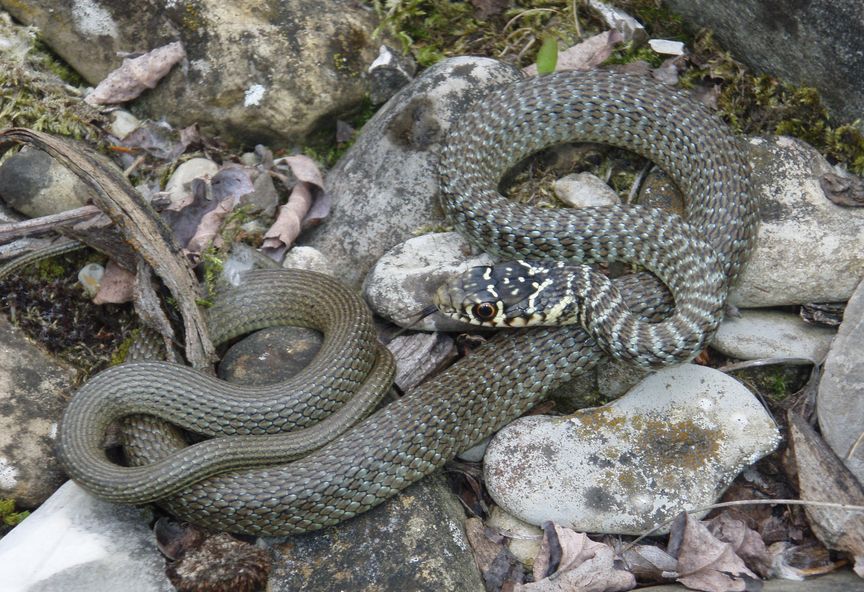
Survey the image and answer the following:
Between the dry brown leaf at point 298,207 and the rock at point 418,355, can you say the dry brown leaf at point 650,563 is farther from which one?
the dry brown leaf at point 298,207

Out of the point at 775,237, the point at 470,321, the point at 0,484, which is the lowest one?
the point at 0,484

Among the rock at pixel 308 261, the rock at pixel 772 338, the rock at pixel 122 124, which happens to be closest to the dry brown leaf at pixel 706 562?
the rock at pixel 772 338

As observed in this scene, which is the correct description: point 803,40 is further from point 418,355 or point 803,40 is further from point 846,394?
point 418,355

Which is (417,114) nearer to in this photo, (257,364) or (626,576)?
(257,364)

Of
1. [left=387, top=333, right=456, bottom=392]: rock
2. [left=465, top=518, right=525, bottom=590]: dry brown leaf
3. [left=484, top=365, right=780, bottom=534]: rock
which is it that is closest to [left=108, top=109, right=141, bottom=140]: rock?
[left=387, top=333, right=456, bottom=392]: rock

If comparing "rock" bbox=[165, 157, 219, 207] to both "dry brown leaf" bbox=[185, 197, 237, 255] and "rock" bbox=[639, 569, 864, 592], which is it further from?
"rock" bbox=[639, 569, 864, 592]

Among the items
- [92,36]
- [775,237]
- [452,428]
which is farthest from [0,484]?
[775,237]
